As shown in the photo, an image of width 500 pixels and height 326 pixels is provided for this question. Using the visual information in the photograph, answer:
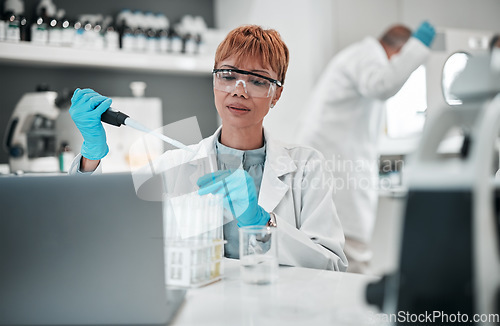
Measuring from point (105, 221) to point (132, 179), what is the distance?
80 millimetres

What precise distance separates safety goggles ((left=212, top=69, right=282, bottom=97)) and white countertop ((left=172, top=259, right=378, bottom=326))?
613 mm

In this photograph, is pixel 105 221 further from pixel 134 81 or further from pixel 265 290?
pixel 134 81

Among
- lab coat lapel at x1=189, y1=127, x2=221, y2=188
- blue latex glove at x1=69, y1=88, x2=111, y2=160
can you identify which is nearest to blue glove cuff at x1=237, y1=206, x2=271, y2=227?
lab coat lapel at x1=189, y1=127, x2=221, y2=188

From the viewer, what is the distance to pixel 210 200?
929 millimetres

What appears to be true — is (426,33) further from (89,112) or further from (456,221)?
(456,221)

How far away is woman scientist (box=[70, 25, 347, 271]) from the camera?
4.09 feet

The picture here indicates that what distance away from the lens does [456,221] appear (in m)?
0.52

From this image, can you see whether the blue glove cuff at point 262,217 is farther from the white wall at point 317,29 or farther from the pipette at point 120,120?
the white wall at point 317,29

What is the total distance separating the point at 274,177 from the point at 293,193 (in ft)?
0.26

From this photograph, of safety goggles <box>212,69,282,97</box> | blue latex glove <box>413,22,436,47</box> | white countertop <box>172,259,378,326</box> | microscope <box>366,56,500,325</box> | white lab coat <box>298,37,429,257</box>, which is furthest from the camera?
white lab coat <box>298,37,429,257</box>

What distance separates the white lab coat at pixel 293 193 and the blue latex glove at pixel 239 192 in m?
0.06

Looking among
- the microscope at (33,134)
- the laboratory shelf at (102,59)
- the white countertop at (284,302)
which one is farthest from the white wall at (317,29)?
the white countertop at (284,302)

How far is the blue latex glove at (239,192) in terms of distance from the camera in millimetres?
1082

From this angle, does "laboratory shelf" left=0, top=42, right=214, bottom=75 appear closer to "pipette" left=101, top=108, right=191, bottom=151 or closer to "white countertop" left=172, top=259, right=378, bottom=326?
"pipette" left=101, top=108, right=191, bottom=151
